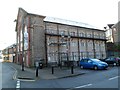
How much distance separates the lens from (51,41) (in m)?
31.7

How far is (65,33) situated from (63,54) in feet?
16.0

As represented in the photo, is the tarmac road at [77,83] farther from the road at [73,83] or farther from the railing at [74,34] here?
the railing at [74,34]

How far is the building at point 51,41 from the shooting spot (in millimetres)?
29480

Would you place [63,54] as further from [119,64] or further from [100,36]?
[100,36]

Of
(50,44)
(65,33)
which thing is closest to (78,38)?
(65,33)

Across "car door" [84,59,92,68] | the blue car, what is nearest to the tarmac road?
the blue car

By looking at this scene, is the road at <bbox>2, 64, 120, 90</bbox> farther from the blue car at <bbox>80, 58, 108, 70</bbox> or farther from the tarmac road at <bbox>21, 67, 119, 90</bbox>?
the blue car at <bbox>80, 58, 108, 70</bbox>

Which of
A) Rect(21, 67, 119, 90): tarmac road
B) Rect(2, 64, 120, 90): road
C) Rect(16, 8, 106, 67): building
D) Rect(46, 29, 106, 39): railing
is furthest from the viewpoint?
Rect(46, 29, 106, 39): railing

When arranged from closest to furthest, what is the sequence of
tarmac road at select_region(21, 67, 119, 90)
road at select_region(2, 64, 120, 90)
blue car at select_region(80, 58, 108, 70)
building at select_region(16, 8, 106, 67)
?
tarmac road at select_region(21, 67, 119, 90), road at select_region(2, 64, 120, 90), blue car at select_region(80, 58, 108, 70), building at select_region(16, 8, 106, 67)

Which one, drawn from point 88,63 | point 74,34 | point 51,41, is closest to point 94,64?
point 88,63

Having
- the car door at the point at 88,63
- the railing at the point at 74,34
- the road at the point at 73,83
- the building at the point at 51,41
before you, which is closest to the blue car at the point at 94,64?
the car door at the point at 88,63

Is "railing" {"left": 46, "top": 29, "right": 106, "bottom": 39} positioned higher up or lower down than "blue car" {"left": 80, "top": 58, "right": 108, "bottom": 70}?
higher up

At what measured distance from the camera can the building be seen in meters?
29.5

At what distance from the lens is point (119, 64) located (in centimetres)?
2933
